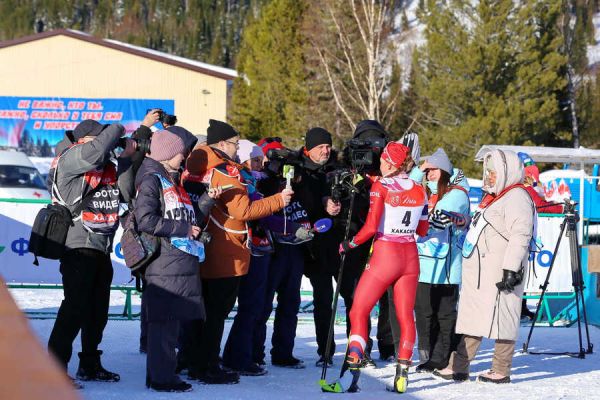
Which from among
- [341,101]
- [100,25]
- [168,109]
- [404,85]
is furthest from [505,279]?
[100,25]

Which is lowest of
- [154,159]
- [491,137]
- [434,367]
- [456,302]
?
[434,367]

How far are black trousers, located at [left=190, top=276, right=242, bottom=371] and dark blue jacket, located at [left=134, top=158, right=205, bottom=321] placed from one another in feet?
1.59

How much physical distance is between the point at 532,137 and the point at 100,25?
319 ft

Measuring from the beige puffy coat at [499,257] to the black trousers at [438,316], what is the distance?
53 cm

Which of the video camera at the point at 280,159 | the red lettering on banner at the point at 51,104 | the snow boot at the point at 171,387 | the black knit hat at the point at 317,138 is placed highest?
the red lettering on banner at the point at 51,104

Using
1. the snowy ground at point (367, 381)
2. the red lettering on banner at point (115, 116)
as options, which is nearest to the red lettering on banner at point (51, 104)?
the red lettering on banner at point (115, 116)

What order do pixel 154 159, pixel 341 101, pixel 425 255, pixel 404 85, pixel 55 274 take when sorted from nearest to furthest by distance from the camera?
pixel 154 159
pixel 425 255
pixel 55 274
pixel 341 101
pixel 404 85

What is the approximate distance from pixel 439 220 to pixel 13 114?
38859mm

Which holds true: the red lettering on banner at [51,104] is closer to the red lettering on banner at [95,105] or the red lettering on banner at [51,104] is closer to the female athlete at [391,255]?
the red lettering on banner at [95,105]

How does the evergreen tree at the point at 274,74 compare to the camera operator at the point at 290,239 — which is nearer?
the camera operator at the point at 290,239

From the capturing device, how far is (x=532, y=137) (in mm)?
39406

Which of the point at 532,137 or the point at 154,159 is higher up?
the point at 532,137

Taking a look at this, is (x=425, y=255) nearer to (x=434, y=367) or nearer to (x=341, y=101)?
(x=434, y=367)

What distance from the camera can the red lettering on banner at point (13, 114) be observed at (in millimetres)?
42625
